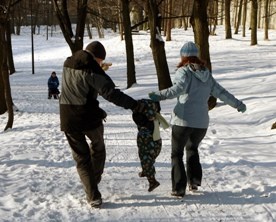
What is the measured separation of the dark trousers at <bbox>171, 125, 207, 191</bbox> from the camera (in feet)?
16.7

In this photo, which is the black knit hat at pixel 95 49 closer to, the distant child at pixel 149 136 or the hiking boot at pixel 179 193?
the distant child at pixel 149 136

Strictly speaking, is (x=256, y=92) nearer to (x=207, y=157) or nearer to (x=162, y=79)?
(x=162, y=79)

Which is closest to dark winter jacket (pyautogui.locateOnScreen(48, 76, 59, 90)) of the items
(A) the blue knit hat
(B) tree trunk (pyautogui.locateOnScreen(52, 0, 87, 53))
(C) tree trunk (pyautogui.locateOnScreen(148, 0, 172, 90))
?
(B) tree trunk (pyautogui.locateOnScreen(52, 0, 87, 53))

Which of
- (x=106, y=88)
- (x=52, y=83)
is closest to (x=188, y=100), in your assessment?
(x=106, y=88)

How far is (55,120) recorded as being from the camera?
1252cm

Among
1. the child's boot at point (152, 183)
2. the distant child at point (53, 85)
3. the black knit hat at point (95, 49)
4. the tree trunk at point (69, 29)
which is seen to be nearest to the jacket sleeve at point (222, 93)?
the child's boot at point (152, 183)

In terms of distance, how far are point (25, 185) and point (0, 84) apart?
10155mm

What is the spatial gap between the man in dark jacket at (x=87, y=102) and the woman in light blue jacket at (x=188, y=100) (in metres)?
0.51

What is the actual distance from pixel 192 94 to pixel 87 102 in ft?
4.08

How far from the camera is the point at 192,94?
498 centimetres

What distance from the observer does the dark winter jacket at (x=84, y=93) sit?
15.3 feet

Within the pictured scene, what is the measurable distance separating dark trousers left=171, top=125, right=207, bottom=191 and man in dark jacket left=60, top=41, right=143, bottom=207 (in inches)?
24.7

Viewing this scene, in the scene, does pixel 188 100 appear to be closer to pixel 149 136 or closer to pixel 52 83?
pixel 149 136

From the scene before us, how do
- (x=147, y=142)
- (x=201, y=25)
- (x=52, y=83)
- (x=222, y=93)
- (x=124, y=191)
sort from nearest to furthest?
(x=222, y=93) < (x=147, y=142) < (x=124, y=191) < (x=201, y=25) < (x=52, y=83)
